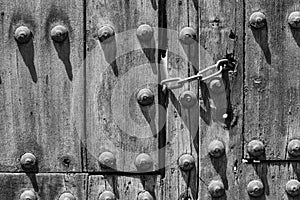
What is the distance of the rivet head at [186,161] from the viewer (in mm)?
2000

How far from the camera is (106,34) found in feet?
6.39

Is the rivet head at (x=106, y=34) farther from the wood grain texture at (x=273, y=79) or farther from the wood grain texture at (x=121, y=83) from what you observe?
the wood grain texture at (x=273, y=79)

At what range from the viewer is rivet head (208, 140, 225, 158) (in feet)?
6.55

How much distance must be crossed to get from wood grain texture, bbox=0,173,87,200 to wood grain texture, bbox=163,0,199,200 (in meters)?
0.27

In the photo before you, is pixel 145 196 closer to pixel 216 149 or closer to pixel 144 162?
pixel 144 162

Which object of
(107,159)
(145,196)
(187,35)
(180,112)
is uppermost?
(187,35)

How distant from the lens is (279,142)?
6.64 ft

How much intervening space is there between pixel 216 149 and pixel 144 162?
0.72 feet

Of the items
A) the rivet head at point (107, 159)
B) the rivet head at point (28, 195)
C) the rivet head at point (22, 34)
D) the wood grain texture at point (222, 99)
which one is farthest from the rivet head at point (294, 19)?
the rivet head at point (28, 195)

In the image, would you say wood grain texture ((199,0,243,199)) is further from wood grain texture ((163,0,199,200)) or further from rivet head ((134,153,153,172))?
rivet head ((134,153,153,172))

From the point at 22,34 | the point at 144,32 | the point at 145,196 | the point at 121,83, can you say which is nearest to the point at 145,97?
the point at 121,83

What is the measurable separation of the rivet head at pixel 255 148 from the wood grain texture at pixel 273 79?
0.02m

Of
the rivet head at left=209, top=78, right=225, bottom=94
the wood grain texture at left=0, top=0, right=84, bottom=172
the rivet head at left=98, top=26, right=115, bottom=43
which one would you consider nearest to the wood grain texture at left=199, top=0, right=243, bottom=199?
the rivet head at left=209, top=78, right=225, bottom=94

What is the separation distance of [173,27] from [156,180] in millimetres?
468
